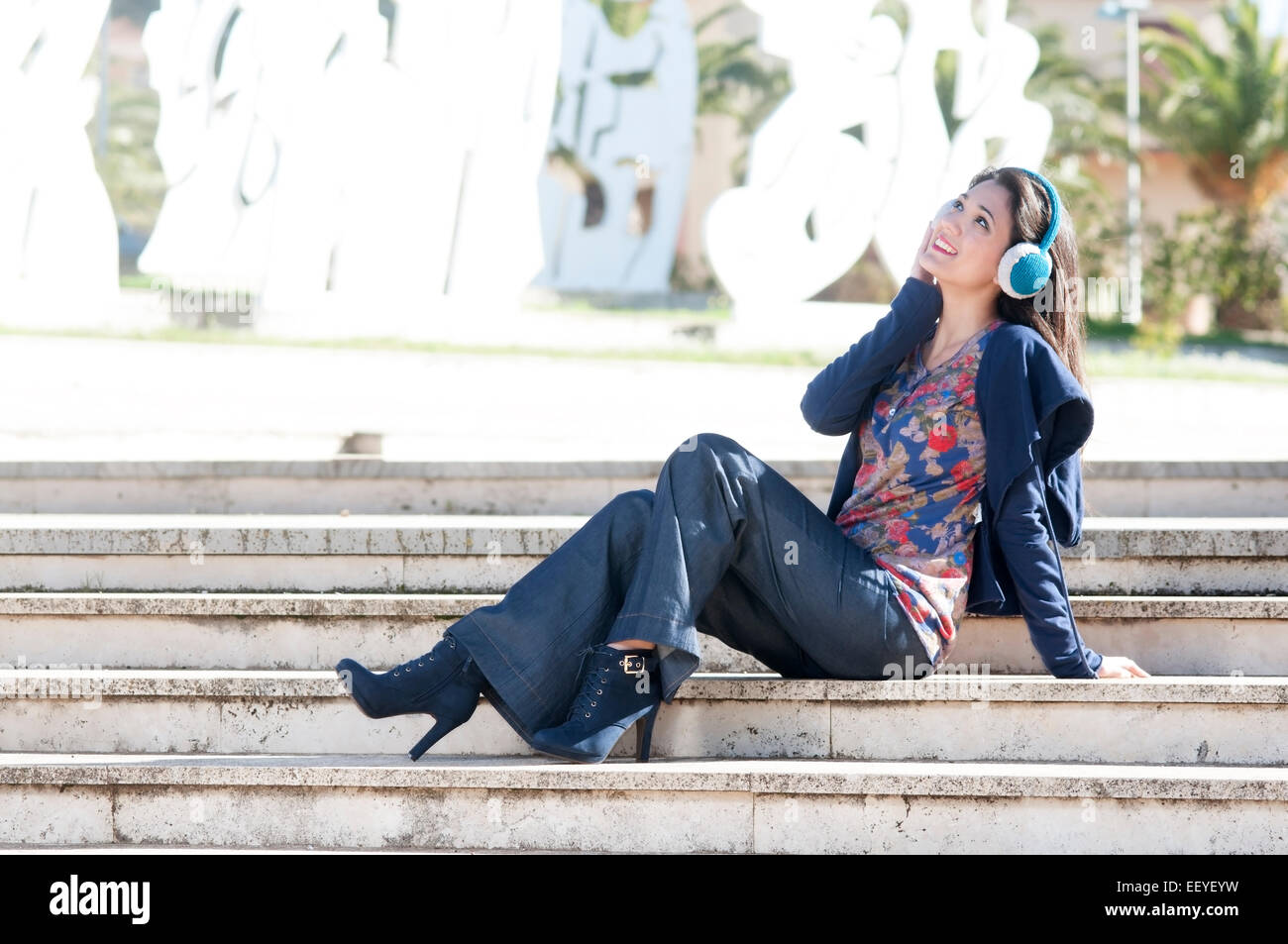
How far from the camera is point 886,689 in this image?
3.20 metres

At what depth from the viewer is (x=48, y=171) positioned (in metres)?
11.4

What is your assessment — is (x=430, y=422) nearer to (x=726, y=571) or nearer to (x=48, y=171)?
(x=48, y=171)

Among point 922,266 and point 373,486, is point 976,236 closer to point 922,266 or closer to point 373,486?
point 922,266

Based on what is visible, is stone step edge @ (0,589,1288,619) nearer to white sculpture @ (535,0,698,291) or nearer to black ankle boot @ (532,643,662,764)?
black ankle boot @ (532,643,662,764)

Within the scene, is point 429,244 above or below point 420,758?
above

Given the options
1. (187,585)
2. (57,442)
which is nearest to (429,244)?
(57,442)

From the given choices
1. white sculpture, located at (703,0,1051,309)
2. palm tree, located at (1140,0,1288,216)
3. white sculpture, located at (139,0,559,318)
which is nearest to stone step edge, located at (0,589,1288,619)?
white sculpture, located at (139,0,559,318)

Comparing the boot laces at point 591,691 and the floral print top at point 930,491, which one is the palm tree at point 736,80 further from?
the boot laces at point 591,691

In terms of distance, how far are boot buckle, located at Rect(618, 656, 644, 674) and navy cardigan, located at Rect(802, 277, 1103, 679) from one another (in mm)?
727

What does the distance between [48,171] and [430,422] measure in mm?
4406

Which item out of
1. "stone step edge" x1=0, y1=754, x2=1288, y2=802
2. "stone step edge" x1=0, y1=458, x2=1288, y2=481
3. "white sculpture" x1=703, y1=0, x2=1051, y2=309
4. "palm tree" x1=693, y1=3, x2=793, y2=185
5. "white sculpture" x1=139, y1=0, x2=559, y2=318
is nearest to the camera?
"stone step edge" x1=0, y1=754, x2=1288, y2=802

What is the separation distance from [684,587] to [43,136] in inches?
394

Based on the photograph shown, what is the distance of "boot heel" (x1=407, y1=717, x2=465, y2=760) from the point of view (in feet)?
10.1

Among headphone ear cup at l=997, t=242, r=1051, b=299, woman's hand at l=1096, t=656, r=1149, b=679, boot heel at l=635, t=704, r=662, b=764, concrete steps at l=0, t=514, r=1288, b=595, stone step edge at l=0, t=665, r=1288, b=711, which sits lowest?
boot heel at l=635, t=704, r=662, b=764
